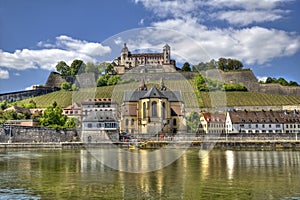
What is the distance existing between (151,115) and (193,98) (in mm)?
31930

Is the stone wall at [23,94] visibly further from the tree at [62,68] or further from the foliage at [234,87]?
the foliage at [234,87]

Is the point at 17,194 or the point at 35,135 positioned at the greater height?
the point at 35,135

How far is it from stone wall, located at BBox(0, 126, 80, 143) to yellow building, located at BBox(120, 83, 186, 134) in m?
11.9

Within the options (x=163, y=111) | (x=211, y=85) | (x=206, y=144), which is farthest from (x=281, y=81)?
(x=206, y=144)

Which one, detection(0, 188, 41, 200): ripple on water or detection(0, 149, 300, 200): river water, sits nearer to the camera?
detection(0, 188, 41, 200): ripple on water

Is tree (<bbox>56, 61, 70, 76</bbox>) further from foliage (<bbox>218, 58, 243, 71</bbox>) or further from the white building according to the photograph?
the white building

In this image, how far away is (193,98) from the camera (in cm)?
9406

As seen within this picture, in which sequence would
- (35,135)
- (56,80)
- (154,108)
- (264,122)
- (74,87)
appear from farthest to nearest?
(56,80) < (74,87) < (154,108) < (264,122) < (35,135)

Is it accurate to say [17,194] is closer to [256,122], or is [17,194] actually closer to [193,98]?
[256,122]

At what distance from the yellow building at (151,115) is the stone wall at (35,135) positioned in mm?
11925

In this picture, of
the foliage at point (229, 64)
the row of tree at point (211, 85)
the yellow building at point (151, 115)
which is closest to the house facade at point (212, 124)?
the yellow building at point (151, 115)

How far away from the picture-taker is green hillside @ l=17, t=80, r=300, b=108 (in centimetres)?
8850

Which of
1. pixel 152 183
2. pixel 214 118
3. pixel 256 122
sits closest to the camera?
pixel 152 183

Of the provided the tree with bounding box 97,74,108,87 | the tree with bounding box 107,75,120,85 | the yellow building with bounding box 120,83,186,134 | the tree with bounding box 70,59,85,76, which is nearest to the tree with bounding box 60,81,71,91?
the tree with bounding box 97,74,108,87
